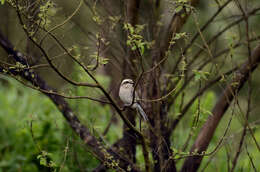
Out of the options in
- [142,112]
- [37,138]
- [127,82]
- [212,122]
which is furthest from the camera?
[37,138]

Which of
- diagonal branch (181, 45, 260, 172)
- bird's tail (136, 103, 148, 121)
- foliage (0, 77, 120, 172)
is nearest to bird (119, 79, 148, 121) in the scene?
bird's tail (136, 103, 148, 121)

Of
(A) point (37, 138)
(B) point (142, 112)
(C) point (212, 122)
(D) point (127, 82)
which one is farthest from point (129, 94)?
(A) point (37, 138)

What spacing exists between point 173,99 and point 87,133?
1062 millimetres

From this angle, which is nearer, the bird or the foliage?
the bird

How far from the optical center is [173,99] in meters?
4.28

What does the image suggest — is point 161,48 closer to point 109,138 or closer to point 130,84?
point 130,84

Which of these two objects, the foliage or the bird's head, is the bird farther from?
the foliage

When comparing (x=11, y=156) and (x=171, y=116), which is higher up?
(x=171, y=116)

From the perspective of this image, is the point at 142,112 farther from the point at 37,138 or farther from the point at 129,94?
the point at 37,138

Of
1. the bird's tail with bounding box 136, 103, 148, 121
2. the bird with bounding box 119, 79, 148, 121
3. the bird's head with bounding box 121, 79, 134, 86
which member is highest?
the bird's head with bounding box 121, 79, 134, 86

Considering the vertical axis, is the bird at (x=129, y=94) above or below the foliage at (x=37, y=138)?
above

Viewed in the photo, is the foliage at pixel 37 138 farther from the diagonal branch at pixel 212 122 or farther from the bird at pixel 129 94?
the diagonal branch at pixel 212 122

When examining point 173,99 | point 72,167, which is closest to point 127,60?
point 173,99

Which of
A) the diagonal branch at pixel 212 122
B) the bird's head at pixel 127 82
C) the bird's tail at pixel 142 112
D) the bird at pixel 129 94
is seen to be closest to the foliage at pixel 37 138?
the bird at pixel 129 94
